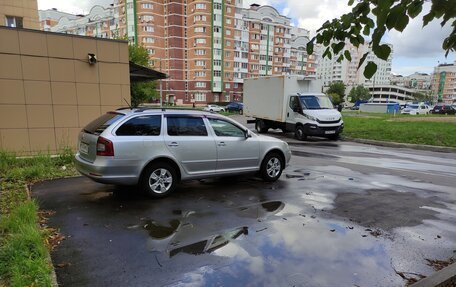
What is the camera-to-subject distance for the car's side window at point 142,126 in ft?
19.5

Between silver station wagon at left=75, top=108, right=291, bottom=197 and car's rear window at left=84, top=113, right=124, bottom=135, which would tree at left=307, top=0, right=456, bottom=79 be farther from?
car's rear window at left=84, top=113, right=124, bottom=135

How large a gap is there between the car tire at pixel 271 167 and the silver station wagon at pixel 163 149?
0.05 meters

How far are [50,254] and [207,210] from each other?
2.49 meters

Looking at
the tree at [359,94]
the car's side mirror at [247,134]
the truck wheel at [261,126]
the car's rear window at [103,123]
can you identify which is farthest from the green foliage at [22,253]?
the tree at [359,94]

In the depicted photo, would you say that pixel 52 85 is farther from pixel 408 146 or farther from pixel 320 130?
pixel 408 146

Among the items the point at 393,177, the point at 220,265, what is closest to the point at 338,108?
the point at 393,177

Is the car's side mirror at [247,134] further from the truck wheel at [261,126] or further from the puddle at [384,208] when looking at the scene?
the truck wheel at [261,126]

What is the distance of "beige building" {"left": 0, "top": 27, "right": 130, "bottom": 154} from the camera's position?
9438 millimetres

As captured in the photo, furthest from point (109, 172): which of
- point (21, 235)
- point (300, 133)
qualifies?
point (300, 133)

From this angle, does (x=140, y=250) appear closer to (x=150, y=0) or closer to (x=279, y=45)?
(x=150, y=0)

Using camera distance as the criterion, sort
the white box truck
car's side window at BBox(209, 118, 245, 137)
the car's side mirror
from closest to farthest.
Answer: car's side window at BBox(209, 118, 245, 137) < the car's side mirror < the white box truck

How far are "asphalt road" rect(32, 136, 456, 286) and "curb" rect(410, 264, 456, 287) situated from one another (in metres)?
0.22

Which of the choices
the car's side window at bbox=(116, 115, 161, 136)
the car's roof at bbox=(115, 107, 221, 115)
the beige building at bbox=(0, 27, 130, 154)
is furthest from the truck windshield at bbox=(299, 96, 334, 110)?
the car's side window at bbox=(116, 115, 161, 136)

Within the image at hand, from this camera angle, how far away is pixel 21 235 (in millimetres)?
3906
